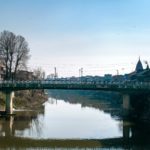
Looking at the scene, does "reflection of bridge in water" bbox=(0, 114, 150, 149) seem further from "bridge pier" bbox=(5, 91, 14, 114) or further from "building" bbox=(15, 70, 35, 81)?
"building" bbox=(15, 70, 35, 81)

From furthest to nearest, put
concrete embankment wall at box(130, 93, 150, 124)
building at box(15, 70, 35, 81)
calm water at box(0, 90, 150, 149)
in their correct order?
building at box(15, 70, 35, 81) < concrete embankment wall at box(130, 93, 150, 124) < calm water at box(0, 90, 150, 149)

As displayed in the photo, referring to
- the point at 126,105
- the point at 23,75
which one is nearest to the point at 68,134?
the point at 126,105

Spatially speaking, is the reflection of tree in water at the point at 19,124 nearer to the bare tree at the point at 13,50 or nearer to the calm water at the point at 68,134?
the calm water at the point at 68,134

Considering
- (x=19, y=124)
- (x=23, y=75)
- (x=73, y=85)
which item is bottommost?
(x=19, y=124)

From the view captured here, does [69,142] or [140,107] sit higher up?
[140,107]

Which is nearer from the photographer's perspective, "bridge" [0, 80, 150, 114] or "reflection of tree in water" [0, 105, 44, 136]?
"reflection of tree in water" [0, 105, 44, 136]

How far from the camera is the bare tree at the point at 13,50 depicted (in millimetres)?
88625

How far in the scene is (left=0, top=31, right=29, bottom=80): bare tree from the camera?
88.6 meters

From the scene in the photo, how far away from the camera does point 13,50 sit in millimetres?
89312

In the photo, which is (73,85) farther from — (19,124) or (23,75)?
(23,75)

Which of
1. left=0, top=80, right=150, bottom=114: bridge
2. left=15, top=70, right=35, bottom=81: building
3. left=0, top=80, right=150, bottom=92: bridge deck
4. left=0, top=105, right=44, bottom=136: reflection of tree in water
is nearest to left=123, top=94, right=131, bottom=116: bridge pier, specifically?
left=0, top=80, right=150, bottom=114: bridge

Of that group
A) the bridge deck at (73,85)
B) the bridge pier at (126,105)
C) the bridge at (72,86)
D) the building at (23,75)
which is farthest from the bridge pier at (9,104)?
the building at (23,75)

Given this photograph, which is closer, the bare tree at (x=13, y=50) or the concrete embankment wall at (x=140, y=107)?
the concrete embankment wall at (x=140, y=107)

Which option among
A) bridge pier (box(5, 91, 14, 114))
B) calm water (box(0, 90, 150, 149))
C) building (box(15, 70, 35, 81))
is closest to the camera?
calm water (box(0, 90, 150, 149))
